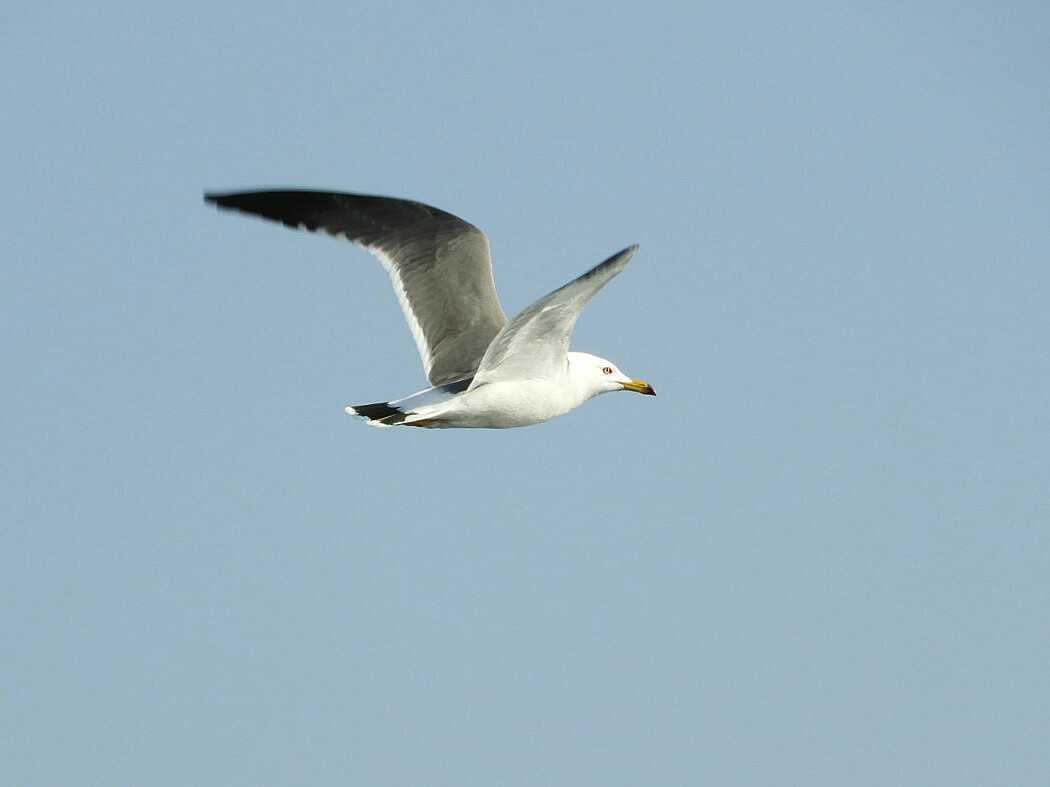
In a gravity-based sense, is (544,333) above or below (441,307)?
below

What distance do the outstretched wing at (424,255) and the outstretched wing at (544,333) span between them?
1448 mm

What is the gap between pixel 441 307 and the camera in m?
14.0

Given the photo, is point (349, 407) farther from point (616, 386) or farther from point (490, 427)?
point (616, 386)

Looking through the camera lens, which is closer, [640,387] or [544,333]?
[544,333]

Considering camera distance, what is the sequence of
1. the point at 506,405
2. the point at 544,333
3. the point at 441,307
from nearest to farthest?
the point at 544,333
the point at 506,405
the point at 441,307

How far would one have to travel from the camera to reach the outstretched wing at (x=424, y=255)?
13.9 meters

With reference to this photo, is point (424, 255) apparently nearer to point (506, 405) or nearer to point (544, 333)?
point (506, 405)

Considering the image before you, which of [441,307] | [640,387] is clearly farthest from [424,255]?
[640,387]

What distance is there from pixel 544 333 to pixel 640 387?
2.69m

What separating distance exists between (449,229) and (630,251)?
4.22m

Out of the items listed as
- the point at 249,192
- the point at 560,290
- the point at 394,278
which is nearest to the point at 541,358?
the point at 560,290

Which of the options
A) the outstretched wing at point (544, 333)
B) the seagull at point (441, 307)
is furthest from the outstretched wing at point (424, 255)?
the outstretched wing at point (544, 333)

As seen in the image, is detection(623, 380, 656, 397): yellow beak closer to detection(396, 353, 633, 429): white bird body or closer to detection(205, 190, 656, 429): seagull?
detection(205, 190, 656, 429): seagull

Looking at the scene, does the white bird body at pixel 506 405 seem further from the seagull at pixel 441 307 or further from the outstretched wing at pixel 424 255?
the outstretched wing at pixel 424 255
